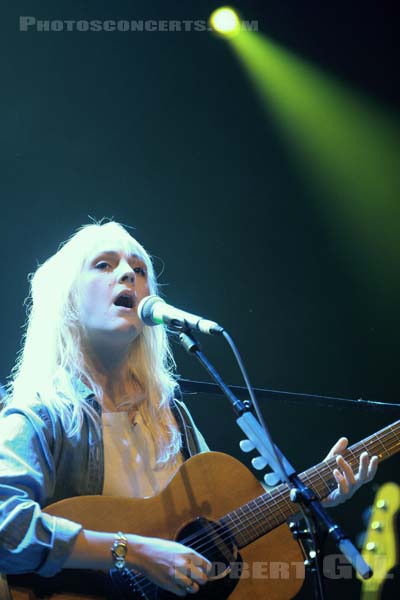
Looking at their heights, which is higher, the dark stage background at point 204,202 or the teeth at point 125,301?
the dark stage background at point 204,202

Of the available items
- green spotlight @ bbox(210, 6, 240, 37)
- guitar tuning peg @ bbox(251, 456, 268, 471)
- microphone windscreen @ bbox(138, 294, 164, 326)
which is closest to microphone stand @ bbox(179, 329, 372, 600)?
guitar tuning peg @ bbox(251, 456, 268, 471)

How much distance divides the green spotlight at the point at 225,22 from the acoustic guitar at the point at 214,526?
2.84 meters

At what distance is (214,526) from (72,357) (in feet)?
2.96

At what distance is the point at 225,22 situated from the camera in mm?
4102

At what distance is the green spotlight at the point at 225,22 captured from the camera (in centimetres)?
408

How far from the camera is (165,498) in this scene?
7.28ft

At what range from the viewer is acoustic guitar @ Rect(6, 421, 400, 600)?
2055mm

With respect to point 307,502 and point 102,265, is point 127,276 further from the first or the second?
point 307,502

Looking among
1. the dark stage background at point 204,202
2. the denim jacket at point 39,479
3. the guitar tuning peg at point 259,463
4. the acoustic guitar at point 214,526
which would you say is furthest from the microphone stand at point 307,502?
the dark stage background at point 204,202

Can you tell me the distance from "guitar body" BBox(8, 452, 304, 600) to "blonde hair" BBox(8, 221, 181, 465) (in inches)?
11.9

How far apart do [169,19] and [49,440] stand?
2.80 metres

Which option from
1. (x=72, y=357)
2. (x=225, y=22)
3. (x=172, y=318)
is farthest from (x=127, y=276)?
(x=225, y=22)

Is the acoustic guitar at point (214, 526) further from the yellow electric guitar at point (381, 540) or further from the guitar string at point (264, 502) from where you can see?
the yellow electric guitar at point (381, 540)

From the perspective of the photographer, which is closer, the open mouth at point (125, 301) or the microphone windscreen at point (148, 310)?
the microphone windscreen at point (148, 310)
